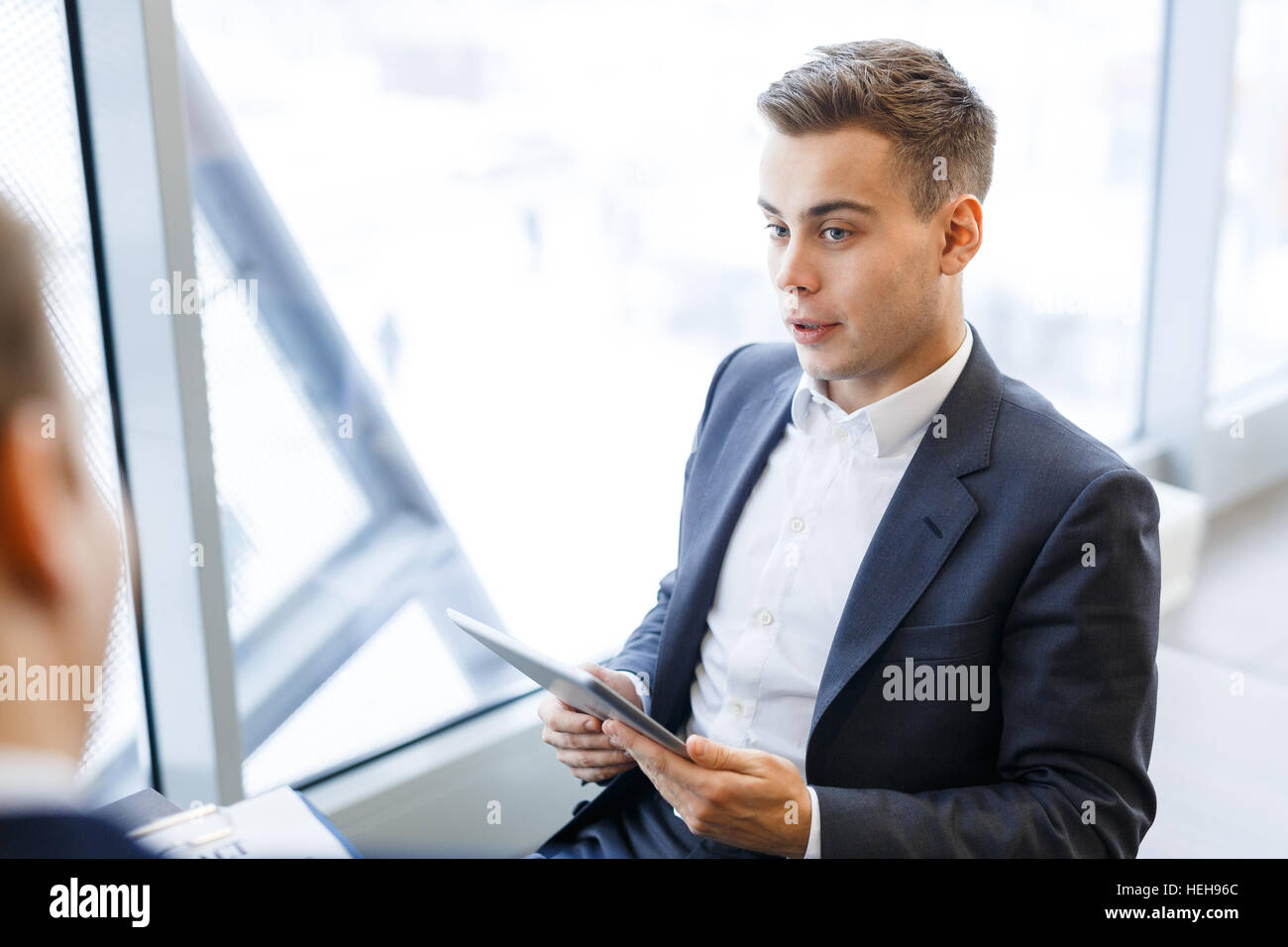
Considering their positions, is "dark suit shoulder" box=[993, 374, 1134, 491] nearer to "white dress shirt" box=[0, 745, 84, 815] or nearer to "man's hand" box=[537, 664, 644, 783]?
"man's hand" box=[537, 664, 644, 783]

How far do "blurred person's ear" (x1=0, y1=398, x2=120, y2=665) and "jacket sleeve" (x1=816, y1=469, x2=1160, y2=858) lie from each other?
819 mm

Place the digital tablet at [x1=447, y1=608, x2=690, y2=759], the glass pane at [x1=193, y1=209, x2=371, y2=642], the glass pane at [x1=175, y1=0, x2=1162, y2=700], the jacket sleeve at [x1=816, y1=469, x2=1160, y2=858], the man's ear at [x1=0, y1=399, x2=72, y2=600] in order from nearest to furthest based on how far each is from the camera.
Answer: the man's ear at [x1=0, y1=399, x2=72, y2=600]
the digital tablet at [x1=447, y1=608, x2=690, y2=759]
the jacket sleeve at [x1=816, y1=469, x2=1160, y2=858]
the glass pane at [x1=193, y1=209, x2=371, y2=642]
the glass pane at [x1=175, y1=0, x2=1162, y2=700]

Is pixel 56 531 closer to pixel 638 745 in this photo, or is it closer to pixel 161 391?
pixel 638 745

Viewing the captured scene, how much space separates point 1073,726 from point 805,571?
1.21 feet

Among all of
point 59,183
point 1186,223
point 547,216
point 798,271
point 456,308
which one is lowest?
point 798,271

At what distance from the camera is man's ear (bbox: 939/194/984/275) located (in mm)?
1377

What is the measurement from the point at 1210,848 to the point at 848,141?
1.53m

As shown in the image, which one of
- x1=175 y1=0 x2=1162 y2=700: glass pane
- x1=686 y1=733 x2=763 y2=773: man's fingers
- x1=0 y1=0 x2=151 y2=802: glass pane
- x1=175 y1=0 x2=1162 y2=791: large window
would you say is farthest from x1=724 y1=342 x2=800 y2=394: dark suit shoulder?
x1=0 y1=0 x2=151 y2=802: glass pane

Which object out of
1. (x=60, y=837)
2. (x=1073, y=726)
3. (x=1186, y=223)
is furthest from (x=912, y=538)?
(x=1186, y=223)

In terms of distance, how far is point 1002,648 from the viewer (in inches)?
50.1

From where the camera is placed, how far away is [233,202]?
1898mm

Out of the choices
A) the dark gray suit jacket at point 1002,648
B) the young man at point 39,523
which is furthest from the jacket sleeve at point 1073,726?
the young man at point 39,523
